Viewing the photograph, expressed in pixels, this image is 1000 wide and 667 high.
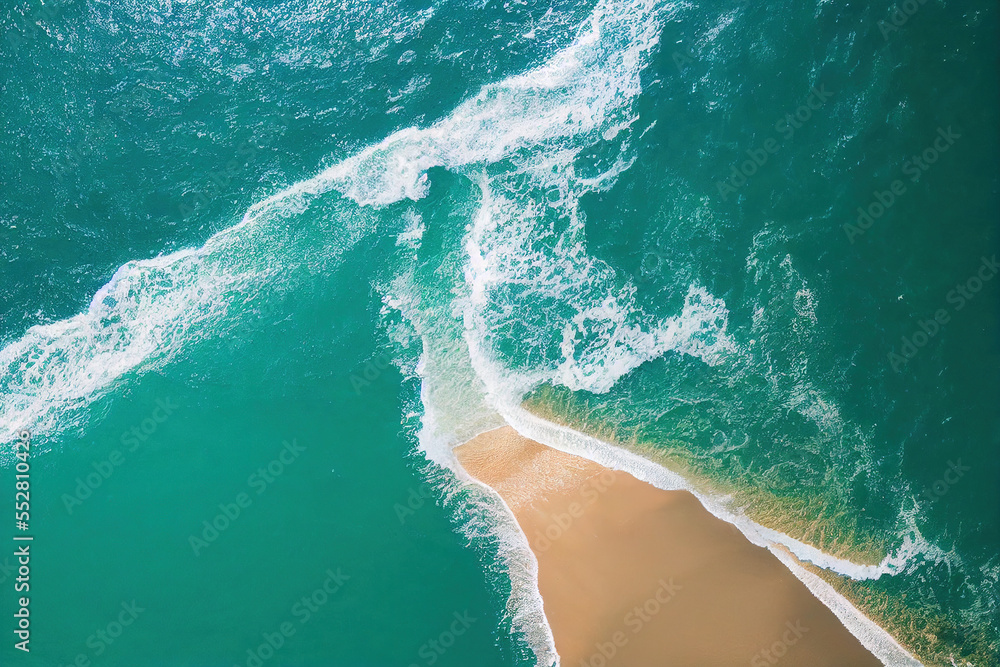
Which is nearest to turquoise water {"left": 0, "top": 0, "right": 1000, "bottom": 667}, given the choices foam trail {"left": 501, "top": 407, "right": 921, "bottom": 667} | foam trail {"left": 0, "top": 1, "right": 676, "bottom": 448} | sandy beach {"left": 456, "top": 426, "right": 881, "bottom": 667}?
foam trail {"left": 0, "top": 1, "right": 676, "bottom": 448}

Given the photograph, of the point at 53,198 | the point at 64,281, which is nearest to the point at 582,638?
the point at 64,281

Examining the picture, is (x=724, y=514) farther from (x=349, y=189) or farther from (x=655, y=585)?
(x=349, y=189)

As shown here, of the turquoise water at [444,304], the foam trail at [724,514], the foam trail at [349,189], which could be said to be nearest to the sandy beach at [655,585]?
the foam trail at [724,514]

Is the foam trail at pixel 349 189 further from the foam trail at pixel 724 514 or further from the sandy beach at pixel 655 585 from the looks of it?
the sandy beach at pixel 655 585

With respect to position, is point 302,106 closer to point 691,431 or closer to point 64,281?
point 64,281

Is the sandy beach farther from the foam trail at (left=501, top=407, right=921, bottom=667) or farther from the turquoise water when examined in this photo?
the turquoise water

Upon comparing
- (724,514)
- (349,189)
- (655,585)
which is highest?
(349,189)

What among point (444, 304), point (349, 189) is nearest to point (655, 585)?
point (444, 304)
